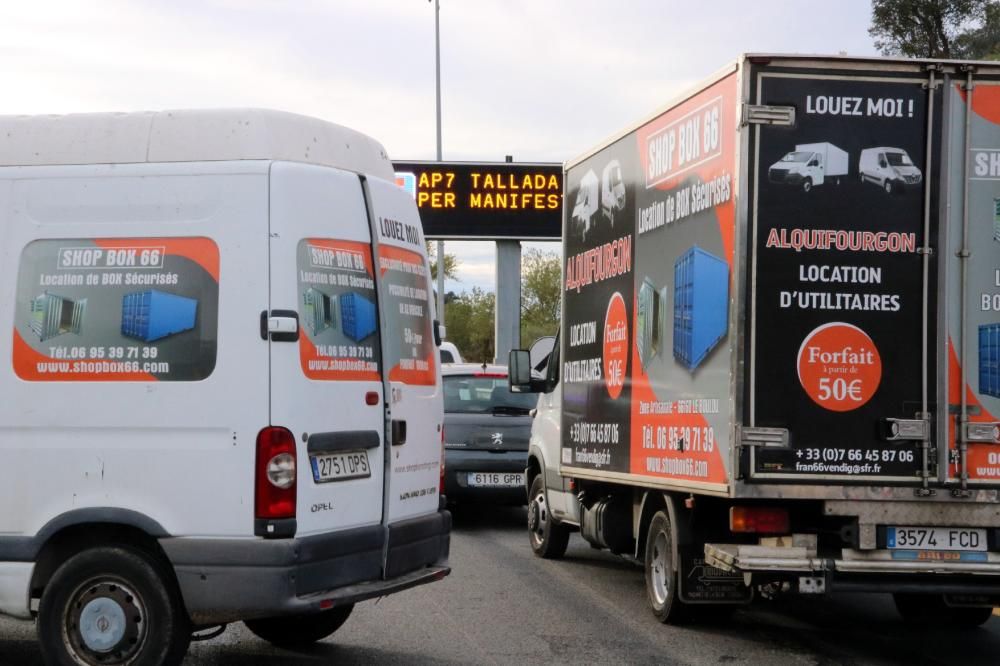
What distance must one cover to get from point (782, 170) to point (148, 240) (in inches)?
131

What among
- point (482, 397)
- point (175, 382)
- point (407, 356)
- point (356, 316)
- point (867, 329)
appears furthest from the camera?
point (482, 397)

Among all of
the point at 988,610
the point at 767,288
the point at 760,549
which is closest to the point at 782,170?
the point at 767,288

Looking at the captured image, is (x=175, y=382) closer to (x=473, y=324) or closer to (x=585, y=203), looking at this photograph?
(x=585, y=203)

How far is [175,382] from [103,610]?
1105 mm

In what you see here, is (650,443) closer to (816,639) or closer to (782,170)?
(816,639)

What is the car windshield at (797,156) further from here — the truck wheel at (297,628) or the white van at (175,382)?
the truck wheel at (297,628)

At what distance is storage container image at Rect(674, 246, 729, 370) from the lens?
24.9 ft

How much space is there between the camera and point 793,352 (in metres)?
7.40

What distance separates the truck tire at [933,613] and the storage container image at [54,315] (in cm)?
571

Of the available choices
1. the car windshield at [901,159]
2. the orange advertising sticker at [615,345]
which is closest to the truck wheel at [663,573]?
the orange advertising sticker at [615,345]

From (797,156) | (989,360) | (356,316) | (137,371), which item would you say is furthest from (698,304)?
(137,371)

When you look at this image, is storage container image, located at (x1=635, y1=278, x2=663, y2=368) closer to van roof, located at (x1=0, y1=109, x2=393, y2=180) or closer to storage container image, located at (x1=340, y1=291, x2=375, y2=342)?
storage container image, located at (x1=340, y1=291, x2=375, y2=342)

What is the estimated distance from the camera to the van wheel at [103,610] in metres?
6.31

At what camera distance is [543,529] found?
12398mm
